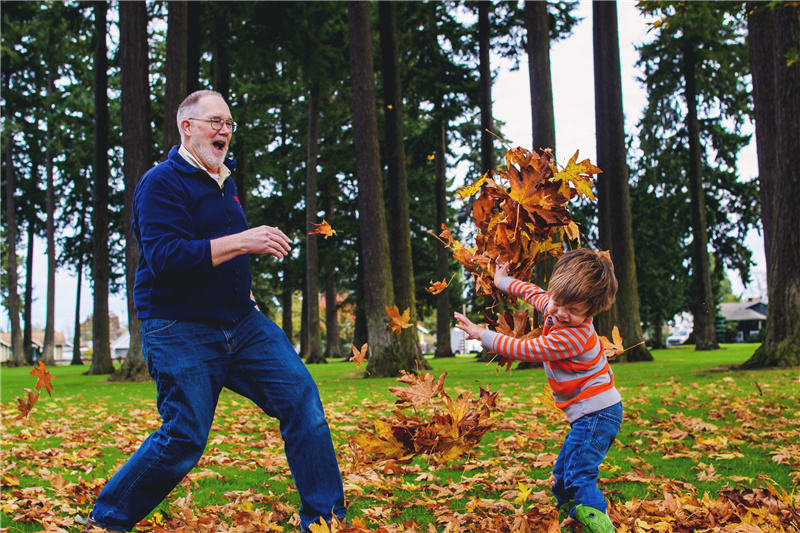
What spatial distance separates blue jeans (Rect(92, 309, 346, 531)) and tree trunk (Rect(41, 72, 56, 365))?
116ft

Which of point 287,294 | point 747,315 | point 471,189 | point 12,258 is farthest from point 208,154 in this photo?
point 747,315

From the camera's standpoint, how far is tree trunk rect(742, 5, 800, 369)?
33.0ft

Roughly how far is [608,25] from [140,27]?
38.9 ft

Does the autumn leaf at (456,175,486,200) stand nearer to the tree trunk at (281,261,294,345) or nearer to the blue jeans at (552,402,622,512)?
the blue jeans at (552,402,622,512)

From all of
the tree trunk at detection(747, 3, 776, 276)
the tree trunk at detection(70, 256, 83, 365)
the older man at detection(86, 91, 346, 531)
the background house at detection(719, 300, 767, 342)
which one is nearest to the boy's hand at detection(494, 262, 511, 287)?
the older man at detection(86, 91, 346, 531)

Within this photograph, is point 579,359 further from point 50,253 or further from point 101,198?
point 50,253

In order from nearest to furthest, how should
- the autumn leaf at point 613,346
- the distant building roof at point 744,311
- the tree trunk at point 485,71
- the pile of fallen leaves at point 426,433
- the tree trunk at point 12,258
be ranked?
the pile of fallen leaves at point 426,433 < the autumn leaf at point 613,346 < the tree trunk at point 485,71 < the tree trunk at point 12,258 < the distant building roof at point 744,311

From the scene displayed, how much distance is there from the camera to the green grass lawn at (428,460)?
3740 millimetres

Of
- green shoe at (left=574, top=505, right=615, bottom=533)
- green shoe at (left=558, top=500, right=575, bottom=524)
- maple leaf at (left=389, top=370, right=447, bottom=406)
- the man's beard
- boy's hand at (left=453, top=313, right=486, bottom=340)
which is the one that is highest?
the man's beard

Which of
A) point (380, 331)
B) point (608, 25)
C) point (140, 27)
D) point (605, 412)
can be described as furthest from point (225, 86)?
point (605, 412)

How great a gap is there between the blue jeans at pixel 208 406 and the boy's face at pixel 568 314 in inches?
47.8

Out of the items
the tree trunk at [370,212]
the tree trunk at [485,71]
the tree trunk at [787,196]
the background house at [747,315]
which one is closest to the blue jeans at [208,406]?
the tree trunk at [787,196]

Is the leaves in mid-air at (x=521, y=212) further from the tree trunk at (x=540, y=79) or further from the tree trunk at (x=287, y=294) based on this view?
the tree trunk at (x=287, y=294)

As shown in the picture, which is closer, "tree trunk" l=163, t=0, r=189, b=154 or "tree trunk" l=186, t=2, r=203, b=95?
"tree trunk" l=163, t=0, r=189, b=154
